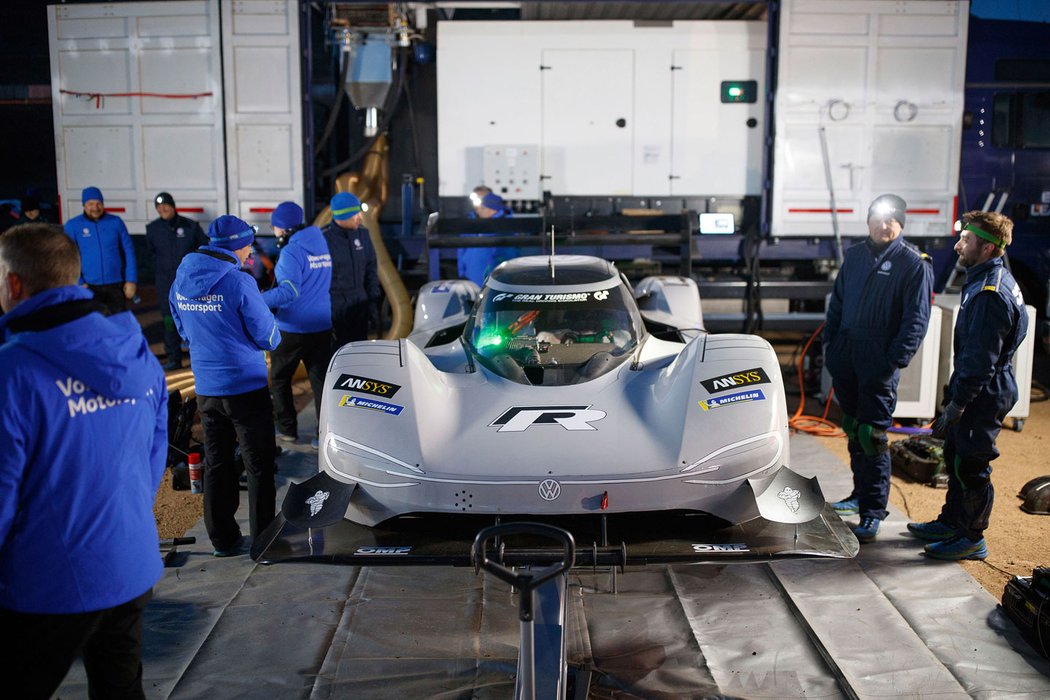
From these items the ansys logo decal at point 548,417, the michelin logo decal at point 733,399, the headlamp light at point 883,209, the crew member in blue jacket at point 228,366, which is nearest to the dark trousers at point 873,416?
the headlamp light at point 883,209

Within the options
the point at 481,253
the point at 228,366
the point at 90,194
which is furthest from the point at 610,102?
the point at 228,366

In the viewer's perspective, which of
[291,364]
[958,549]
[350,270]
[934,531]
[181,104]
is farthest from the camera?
[181,104]

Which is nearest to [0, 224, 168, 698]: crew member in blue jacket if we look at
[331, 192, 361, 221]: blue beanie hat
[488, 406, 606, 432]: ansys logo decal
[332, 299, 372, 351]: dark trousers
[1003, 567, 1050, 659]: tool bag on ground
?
[488, 406, 606, 432]: ansys logo decal

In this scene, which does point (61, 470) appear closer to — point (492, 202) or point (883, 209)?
point (883, 209)

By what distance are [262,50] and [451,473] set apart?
6.43m

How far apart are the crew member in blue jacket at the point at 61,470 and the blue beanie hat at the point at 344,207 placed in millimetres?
4516

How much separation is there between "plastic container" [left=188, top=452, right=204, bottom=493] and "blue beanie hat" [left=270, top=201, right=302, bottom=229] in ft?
6.53

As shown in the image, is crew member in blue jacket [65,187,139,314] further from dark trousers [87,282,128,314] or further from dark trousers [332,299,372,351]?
dark trousers [332,299,372,351]

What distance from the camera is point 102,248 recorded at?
905 cm

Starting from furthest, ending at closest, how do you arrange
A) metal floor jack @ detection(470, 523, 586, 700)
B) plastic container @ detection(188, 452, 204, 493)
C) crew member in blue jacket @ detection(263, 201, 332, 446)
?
crew member in blue jacket @ detection(263, 201, 332, 446)
plastic container @ detection(188, 452, 204, 493)
metal floor jack @ detection(470, 523, 586, 700)

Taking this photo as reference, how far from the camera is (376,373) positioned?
177 inches

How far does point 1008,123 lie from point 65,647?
963 centimetres

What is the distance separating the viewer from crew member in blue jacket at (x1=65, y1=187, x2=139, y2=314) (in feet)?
29.5

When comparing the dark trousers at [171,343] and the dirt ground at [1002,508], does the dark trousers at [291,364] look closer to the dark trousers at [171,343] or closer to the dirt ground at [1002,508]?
the dirt ground at [1002,508]
